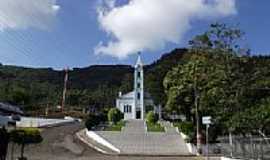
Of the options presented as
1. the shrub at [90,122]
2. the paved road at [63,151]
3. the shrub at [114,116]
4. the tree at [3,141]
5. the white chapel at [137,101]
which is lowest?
the paved road at [63,151]

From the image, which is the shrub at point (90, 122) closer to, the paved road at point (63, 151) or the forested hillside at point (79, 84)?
the paved road at point (63, 151)

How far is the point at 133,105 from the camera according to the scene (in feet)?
269

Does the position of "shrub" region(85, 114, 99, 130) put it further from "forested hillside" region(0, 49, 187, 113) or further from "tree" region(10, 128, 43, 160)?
"forested hillside" region(0, 49, 187, 113)

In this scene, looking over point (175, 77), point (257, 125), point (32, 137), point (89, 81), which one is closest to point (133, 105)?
point (175, 77)

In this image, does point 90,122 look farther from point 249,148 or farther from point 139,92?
point 139,92

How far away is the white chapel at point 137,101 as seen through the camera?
266 ft

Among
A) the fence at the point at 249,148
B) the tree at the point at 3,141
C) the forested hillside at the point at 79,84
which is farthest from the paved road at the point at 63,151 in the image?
the forested hillside at the point at 79,84

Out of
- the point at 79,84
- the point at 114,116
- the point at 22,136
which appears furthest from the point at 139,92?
the point at 79,84

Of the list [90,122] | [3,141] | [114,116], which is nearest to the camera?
[3,141]

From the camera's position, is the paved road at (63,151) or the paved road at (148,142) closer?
the paved road at (63,151)

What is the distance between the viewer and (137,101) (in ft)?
268

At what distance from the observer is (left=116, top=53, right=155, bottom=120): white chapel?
81000mm

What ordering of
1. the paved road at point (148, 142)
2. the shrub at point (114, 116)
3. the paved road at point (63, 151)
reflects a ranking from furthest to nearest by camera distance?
the shrub at point (114, 116) < the paved road at point (148, 142) < the paved road at point (63, 151)

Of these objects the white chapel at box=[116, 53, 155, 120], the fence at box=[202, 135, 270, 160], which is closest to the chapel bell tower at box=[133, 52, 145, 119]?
the white chapel at box=[116, 53, 155, 120]
